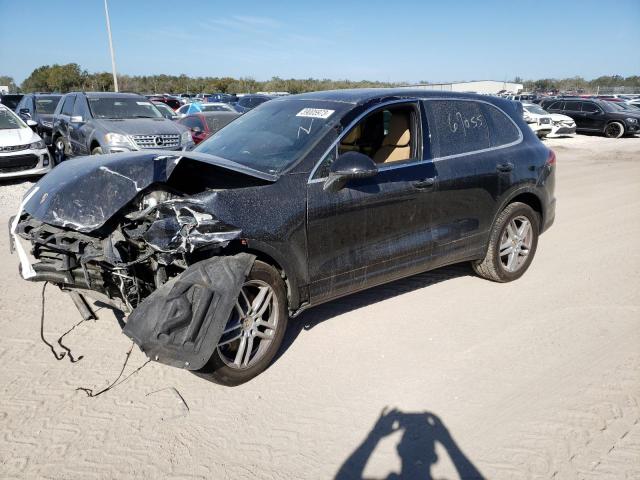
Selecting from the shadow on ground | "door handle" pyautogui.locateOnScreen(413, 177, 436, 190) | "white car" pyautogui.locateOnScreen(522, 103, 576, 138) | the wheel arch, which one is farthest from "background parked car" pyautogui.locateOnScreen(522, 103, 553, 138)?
the wheel arch

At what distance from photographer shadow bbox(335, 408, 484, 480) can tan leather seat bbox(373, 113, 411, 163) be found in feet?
7.01

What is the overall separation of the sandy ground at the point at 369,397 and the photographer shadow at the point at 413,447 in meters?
0.01

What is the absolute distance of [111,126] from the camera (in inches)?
401

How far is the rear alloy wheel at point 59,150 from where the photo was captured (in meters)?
12.2

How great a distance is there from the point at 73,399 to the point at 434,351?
2.56m

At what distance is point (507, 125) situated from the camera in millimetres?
5059

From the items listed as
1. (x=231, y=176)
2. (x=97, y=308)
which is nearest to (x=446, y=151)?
(x=231, y=176)

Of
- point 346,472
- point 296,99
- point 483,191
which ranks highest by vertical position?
point 296,99

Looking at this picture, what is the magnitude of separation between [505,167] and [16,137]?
965 cm

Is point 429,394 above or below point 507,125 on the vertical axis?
below

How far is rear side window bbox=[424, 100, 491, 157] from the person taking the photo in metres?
4.36

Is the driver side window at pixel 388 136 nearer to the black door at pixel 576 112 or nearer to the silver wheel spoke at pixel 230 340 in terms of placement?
the silver wheel spoke at pixel 230 340

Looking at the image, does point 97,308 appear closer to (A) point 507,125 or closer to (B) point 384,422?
(B) point 384,422

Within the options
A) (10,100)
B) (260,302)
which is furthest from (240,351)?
(10,100)
